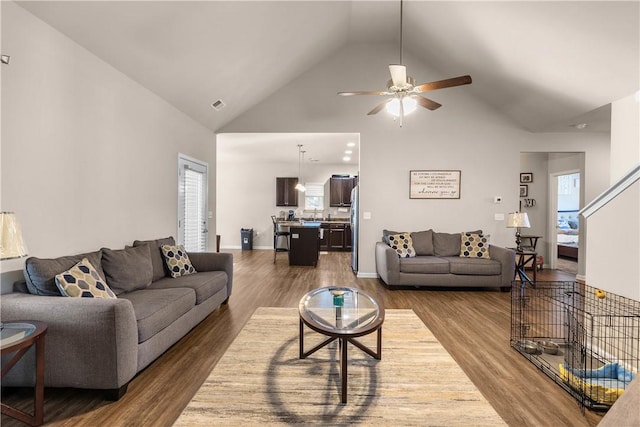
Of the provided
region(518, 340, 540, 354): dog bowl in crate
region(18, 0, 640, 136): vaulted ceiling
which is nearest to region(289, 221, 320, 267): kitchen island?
region(18, 0, 640, 136): vaulted ceiling

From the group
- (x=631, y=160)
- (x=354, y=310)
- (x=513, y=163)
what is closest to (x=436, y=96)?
(x=513, y=163)

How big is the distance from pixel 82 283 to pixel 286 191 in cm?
729

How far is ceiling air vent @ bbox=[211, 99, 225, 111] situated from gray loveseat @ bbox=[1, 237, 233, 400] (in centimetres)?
268

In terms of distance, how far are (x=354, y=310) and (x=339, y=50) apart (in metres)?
4.71

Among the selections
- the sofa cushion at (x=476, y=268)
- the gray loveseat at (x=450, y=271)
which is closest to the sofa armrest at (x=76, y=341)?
the gray loveseat at (x=450, y=271)

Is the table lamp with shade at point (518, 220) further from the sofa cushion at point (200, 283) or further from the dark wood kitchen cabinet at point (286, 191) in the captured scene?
the dark wood kitchen cabinet at point (286, 191)

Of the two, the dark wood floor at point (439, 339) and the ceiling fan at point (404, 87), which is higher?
the ceiling fan at point (404, 87)

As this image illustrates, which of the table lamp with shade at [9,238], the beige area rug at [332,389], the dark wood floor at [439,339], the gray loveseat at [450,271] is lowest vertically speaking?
the dark wood floor at [439,339]

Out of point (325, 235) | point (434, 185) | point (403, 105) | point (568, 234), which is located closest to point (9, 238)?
point (403, 105)

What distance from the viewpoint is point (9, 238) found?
5.18ft

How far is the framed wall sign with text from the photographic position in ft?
17.6

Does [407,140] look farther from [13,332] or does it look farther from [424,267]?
[13,332]

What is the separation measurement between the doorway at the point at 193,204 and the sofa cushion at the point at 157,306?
1852 mm

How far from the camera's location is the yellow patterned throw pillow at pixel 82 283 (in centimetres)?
209
